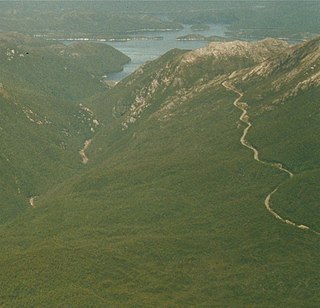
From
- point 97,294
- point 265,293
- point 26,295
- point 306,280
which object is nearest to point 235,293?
point 265,293

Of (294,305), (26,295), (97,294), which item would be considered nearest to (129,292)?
(97,294)

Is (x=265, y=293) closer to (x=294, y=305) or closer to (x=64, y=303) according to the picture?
(x=294, y=305)

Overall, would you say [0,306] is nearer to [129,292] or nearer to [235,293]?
[129,292]

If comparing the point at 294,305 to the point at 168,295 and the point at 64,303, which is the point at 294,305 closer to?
the point at 168,295

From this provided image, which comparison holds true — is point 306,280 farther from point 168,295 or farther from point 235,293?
point 168,295

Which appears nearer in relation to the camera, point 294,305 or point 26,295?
point 294,305

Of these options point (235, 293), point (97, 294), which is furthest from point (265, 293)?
point (97, 294)

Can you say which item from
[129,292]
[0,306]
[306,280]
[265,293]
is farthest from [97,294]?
[306,280]
